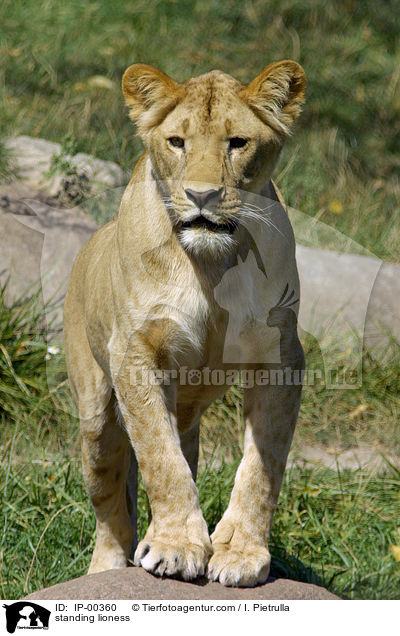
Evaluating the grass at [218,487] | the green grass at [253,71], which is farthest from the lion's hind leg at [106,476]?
the green grass at [253,71]

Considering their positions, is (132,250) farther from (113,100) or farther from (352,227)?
(113,100)

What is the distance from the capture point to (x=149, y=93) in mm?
3523

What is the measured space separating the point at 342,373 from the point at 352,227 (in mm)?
2018

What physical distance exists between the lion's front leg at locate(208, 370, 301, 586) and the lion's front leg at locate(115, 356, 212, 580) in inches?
3.7

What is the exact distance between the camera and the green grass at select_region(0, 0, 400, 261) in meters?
8.04

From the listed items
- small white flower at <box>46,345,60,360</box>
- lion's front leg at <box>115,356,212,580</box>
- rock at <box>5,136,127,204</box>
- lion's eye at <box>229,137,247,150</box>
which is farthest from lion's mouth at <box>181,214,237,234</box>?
rock at <box>5,136,127,204</box>

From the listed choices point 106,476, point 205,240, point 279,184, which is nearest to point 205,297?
point 205,240

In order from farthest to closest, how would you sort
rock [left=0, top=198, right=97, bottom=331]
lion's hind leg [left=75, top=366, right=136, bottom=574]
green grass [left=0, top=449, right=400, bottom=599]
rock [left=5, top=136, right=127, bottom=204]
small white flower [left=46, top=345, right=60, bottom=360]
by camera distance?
rock [left=5, top=136, right=127, bottom=204]
rock [left=0, top=198, right=97, bottom=331]
small white flower [left=46, top=345, right=60, bottom=360]
green grass [left=0, top=449, right=400, bottom=599]
lion's hind leg [left=75, top=366, right=136, bottom=574]

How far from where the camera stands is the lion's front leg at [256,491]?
327 centimetres

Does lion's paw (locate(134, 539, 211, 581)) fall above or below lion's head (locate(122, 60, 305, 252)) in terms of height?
below

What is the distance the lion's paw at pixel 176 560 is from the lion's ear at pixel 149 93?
147 centimetres

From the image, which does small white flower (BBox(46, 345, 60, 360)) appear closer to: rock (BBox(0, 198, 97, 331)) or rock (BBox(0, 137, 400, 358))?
rock (BBox(0, 198, 97, 331))

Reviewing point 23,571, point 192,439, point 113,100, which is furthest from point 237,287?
point 113,100

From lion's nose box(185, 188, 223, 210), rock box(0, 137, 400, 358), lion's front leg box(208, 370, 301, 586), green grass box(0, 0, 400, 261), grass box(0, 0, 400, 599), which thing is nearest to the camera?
lion's nose box(185, 188, 223, 210)
